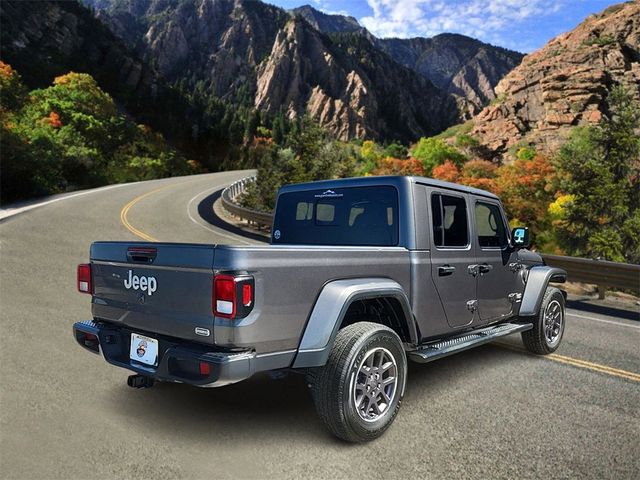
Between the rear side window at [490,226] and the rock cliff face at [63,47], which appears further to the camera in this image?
the rock cliff face at [63,47]

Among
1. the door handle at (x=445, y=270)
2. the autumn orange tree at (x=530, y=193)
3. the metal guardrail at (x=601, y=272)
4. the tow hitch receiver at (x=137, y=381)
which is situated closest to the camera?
the tow hitch receiver at (x=137, y=381)

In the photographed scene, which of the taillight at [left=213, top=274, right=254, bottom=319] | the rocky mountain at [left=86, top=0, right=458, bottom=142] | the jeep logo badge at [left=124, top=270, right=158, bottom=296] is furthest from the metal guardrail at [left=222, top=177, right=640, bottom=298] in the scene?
the rocky mountain at [left=86, top=0, right=458, bottom=142]

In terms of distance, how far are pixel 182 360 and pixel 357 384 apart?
1.24m

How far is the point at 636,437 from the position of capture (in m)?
3.49

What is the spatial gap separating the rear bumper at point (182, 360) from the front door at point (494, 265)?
2842 mm

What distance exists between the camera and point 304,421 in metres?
3.56

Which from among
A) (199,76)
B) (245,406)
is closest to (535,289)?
(245,406)

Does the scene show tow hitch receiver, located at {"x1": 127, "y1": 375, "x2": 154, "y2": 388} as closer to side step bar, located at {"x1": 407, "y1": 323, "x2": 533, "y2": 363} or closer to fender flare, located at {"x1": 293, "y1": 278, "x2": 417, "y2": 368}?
fender flare, located at {"x1": 293, "y1": 278, "x2": 417, "y2": 368}

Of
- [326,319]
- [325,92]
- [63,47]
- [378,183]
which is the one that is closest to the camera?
[326,319]

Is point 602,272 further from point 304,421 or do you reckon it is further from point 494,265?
point 304,421

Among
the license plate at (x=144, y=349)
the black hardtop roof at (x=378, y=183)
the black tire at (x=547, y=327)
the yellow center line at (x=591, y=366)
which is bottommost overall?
the yellow center line at (x=591, y=366)

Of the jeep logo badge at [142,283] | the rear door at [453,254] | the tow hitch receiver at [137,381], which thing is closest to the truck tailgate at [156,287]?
the jeep logo badge at [142,283]

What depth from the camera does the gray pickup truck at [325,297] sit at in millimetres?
2848

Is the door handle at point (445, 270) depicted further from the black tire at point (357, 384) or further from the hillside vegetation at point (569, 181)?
the hillside vegetation at point (569, 181)
